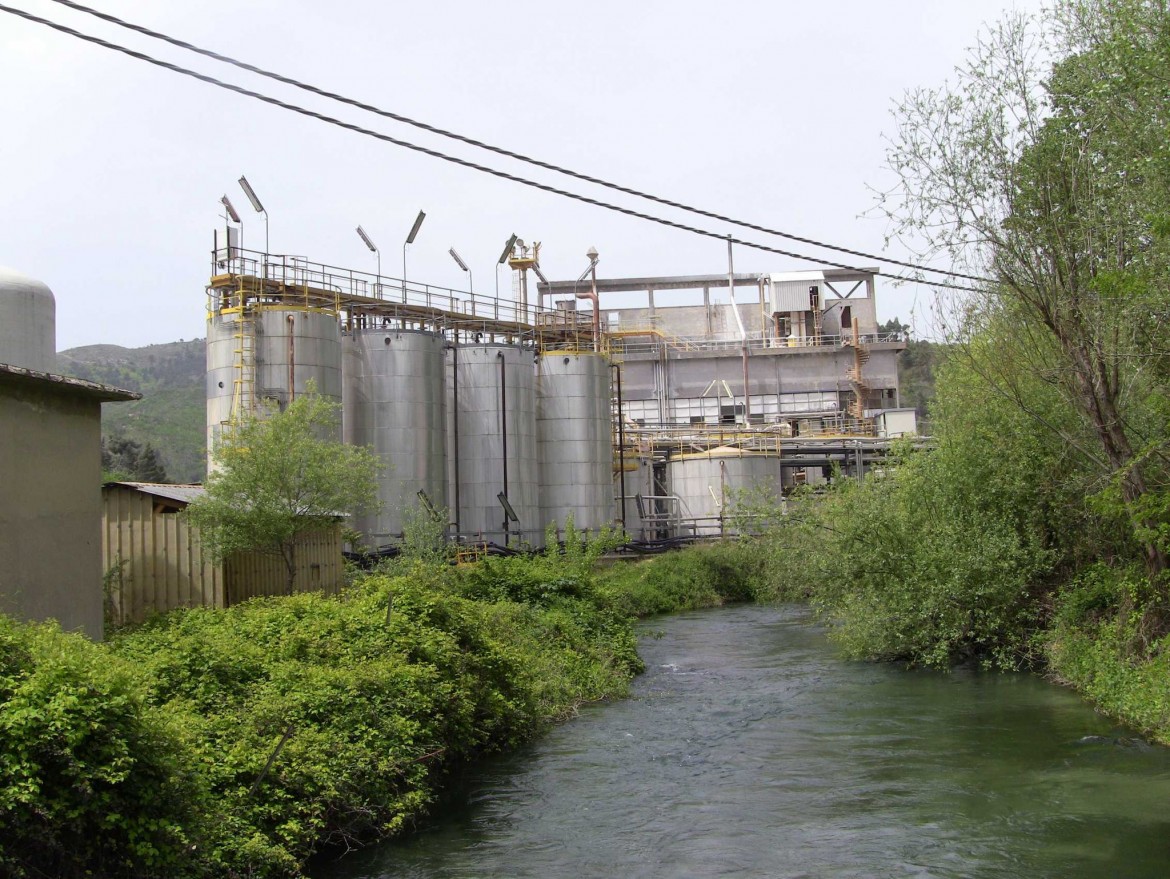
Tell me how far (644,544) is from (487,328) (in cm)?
1244

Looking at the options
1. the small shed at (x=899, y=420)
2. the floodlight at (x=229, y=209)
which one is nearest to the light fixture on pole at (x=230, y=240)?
the floodlight at (x=229, y=209)

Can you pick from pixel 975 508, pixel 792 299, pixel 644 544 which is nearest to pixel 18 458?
pixel 975 508

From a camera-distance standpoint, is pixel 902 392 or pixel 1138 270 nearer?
pixel 1138 270

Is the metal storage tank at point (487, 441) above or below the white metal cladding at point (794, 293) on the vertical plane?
below

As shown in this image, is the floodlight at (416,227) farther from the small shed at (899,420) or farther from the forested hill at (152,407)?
the small shed at (899,420)

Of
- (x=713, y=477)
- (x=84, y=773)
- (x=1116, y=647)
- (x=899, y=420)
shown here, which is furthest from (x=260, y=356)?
(x=899, y=420)

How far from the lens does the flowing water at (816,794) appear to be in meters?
12.9

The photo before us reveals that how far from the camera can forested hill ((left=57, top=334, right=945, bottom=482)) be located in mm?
88638

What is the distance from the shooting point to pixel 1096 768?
16375mm

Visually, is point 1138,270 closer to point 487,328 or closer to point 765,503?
point 765,503

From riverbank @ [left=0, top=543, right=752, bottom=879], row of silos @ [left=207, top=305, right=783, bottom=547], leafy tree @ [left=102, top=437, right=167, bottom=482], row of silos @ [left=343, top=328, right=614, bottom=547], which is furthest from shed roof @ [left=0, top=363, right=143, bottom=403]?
leafy tree @ [left=102, top=437, right=167, bottom=482]

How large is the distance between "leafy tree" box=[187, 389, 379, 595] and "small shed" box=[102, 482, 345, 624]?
1.28 ft

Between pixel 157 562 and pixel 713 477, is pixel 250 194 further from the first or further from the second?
pixel 713 477

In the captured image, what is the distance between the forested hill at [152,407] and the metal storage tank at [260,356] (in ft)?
79.7
